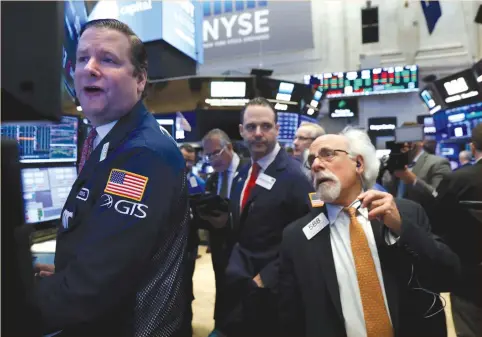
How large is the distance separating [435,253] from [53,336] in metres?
1.36

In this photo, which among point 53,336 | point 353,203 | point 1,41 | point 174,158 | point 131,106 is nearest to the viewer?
point 1,41

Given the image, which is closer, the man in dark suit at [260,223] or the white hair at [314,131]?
the man in dark suit at [260,223]

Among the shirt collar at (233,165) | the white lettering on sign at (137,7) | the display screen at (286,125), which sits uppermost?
the white lettering on sign at (137,7)

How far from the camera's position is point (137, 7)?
5.76m

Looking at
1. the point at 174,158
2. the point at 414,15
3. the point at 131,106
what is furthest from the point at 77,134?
the point at 414,15

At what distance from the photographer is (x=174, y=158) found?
44.9 inches

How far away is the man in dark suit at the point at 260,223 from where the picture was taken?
2139mm

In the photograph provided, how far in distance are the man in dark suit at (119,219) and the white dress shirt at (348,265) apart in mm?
712

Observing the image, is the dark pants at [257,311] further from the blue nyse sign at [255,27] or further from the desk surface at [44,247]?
the blue nyse sign at [255,27]

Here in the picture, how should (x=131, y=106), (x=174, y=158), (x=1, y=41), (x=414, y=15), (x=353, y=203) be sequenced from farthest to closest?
1. (x=414, y=15)
2. (x=353, y=203)
3. (x=131, y=106)
4. (x=174, y=158)
5. (x=1, y=41)

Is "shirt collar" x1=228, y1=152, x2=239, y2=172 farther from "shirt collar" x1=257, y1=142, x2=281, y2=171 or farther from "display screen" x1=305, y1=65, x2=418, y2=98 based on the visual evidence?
"display screen" x1=305, y1=65, x2=418, y2=98

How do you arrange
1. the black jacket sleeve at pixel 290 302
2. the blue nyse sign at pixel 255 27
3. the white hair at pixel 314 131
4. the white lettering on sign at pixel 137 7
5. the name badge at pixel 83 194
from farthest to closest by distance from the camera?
the blue nyse sign at pixel 255 27, the white lettering on sign at pixel 137 7, the white hair at pixel 314 131, the black jacket sleeve at pixel 290 302, the name badge at pixel 83 194

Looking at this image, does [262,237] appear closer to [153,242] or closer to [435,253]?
[435,253]

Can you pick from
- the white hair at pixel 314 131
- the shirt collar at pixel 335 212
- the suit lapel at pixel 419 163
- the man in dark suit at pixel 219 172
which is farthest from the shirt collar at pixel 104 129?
the suit lapel at pixel 419 163
